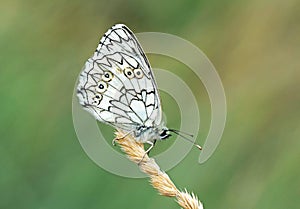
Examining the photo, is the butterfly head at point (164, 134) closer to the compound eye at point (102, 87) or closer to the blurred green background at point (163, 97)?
the compound eye at point (102, 87)

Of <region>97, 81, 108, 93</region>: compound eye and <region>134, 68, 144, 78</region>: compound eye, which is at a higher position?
<region>134, 68, 144, 78</region>: compound eye

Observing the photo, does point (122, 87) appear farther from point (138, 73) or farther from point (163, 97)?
point (163, 97)

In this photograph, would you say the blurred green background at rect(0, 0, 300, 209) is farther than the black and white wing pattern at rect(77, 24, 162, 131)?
Yes

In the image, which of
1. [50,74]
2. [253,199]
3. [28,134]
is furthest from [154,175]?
[50,74]

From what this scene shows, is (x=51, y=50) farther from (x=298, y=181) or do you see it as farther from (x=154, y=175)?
(x=154, y=175)

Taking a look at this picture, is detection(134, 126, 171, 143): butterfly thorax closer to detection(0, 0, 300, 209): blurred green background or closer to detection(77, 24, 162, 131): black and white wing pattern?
detection(77, 24, 162, 131): black and white wing pattern

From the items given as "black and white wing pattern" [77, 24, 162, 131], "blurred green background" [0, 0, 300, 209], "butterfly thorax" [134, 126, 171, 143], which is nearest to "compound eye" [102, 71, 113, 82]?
"black and white wing pattern" [77, 24, 162, 131]

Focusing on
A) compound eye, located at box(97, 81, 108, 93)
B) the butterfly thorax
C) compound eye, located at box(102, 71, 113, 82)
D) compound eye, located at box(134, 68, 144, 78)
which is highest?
compound eye, located at box(134, 68, 144, 78)
